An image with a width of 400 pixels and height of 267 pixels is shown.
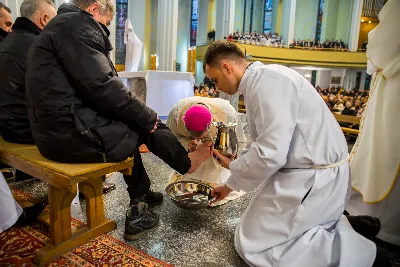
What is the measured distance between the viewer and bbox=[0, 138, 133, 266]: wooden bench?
1.79 m

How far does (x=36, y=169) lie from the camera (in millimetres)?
1901

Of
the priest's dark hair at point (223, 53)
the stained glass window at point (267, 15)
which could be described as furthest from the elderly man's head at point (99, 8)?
the stained glass window at point (267, 15)

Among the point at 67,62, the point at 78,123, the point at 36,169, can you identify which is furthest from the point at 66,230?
the point at 67,62

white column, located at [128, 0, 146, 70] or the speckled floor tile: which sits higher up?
white column, located at [128, 0, 146, 70]

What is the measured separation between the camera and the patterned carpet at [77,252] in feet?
6.18

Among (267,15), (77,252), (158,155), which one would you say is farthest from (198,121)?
(267,15)

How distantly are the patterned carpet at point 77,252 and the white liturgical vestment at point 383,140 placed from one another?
5.29 ft

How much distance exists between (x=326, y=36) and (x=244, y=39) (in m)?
7.31

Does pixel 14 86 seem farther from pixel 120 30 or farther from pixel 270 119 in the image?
pixel 120 30

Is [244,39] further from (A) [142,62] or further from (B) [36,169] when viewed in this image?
(B) [36,169]

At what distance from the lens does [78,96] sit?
1.91 metres

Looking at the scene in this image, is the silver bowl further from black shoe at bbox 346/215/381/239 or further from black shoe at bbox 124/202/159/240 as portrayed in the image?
black shoe at bbox 346/215/381/239

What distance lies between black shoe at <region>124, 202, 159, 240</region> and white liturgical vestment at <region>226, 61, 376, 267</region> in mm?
714

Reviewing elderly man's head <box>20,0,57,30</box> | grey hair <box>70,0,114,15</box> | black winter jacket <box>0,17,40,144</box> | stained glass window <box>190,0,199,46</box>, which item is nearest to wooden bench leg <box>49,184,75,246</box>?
black winter jacket <box>0,17,40,144</box>
